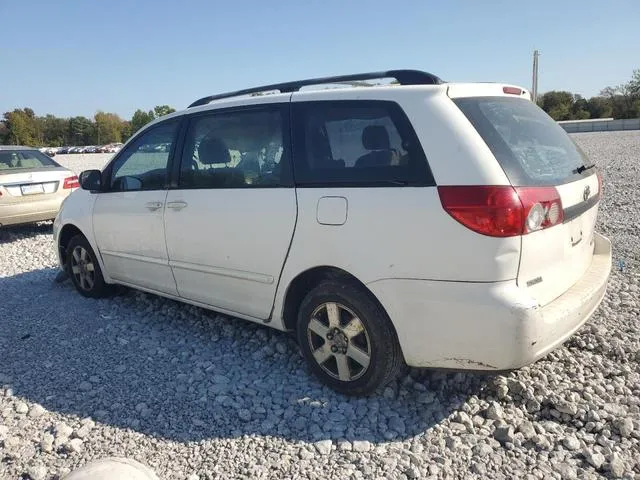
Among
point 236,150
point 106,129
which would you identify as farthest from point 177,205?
point 106,129

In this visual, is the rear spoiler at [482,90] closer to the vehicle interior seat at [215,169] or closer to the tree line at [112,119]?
the vehicle interior seat at [215,169]

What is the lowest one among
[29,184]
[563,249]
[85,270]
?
[85,270]

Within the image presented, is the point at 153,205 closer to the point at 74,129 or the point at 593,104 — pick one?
the point at 593,104

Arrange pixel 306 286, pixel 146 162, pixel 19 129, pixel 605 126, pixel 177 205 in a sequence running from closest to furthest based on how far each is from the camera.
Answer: pixel 306 286, pixel 177 205, pixel 146 162, pixel 605 126, pixel 19 129

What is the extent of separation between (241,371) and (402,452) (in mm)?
1374

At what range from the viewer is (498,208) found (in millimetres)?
2533

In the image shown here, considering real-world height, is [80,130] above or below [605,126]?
above

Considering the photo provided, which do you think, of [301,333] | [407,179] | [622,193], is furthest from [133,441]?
[622,193]

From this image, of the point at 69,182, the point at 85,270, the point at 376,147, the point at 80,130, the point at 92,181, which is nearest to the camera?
the point at 376,147

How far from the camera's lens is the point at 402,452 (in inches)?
107

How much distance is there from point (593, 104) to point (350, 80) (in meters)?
86.0

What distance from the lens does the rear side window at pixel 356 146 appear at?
2.84 metres

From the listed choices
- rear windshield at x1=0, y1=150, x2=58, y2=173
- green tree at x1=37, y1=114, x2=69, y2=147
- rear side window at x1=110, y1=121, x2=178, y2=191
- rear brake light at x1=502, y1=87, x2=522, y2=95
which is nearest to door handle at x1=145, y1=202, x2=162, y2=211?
rear side window at x1=110, y1=121, x2=178, y2=191

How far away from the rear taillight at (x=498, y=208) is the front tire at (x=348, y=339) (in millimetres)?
745
